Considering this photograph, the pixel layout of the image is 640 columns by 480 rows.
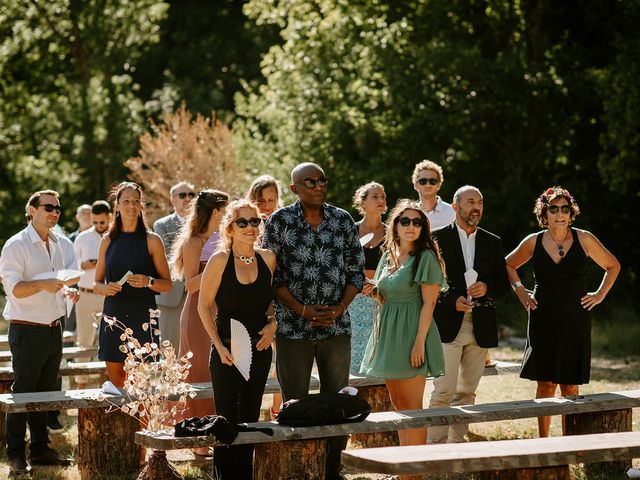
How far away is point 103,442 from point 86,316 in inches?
186

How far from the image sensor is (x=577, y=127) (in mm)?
22688

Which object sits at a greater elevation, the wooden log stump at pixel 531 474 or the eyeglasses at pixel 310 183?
the eyeglasses at pixel 310 183

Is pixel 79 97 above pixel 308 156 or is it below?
above

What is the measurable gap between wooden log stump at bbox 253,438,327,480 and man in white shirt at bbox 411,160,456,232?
2.81m

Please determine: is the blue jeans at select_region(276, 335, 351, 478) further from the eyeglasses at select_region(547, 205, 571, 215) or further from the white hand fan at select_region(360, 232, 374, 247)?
the eyeglasses at select_region(547, 205, 571, 215)

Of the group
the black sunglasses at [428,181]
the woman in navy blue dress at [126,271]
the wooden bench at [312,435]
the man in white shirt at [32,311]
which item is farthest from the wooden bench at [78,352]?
the wooden bench at [312,435]

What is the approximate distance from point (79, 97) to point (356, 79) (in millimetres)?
11402

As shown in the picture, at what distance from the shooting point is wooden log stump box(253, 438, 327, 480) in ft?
20.8

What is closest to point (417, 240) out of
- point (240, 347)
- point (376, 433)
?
point (240, 347)

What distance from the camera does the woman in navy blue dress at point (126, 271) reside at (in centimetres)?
783

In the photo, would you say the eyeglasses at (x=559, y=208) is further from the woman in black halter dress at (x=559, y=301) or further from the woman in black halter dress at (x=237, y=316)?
the woman in black halter dress at (x=237, y=316)

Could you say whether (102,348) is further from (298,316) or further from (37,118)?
(37,118)

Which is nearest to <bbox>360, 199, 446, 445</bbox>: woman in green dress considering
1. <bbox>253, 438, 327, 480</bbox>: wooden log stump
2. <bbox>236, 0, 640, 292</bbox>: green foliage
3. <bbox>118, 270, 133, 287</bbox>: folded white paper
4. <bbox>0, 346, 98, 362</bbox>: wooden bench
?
<bbox>253, 438, 327, 480</bbox>: wooden log stump

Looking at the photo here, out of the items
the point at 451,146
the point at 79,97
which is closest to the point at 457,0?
the point at 451,146
